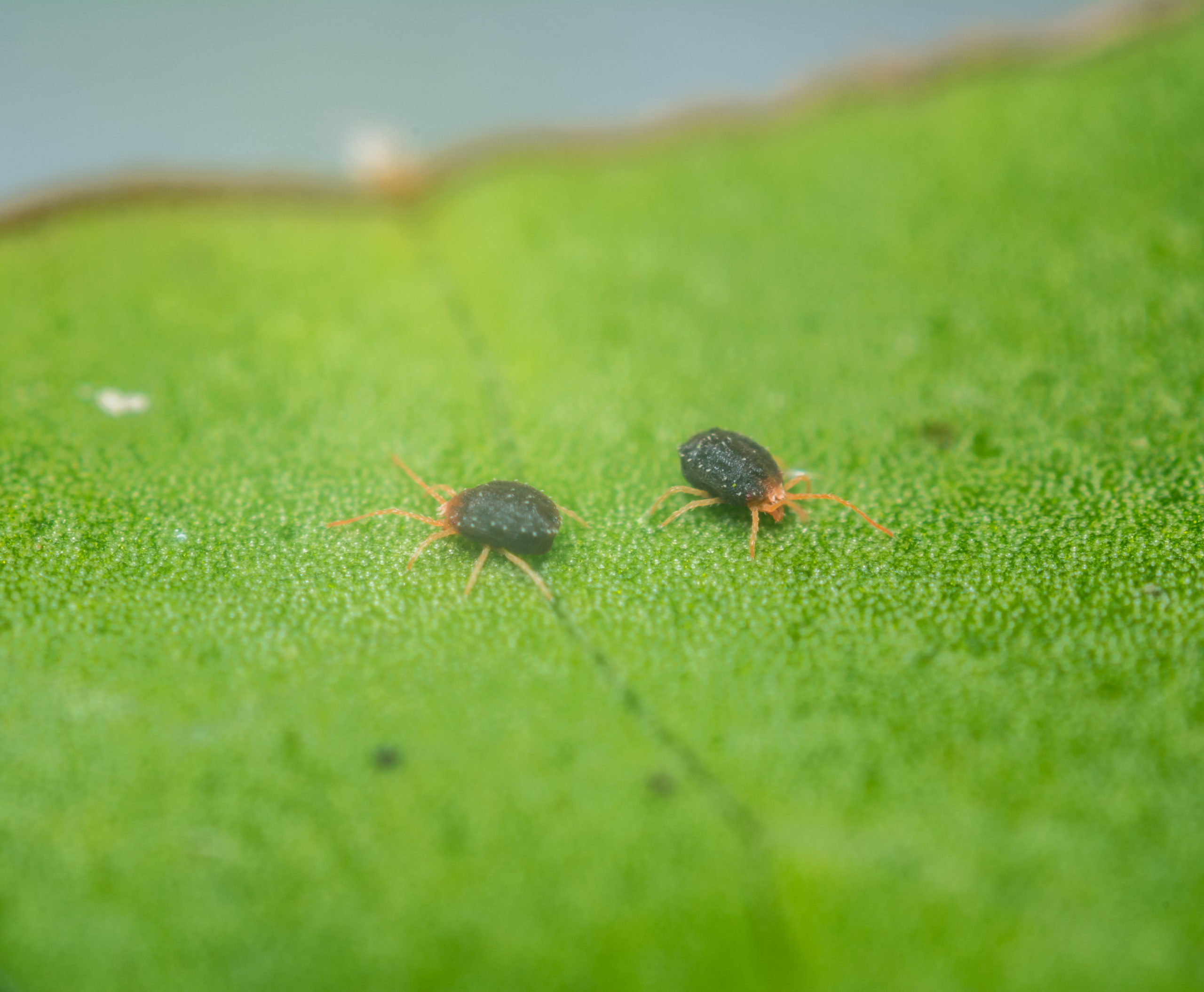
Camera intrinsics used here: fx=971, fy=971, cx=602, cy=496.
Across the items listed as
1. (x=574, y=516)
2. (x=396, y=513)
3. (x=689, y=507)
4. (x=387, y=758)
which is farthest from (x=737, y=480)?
(x=387, y=758)

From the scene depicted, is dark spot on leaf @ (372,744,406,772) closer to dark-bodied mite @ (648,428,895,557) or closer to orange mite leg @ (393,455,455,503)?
orange mite leg @ (393,455,455,503)

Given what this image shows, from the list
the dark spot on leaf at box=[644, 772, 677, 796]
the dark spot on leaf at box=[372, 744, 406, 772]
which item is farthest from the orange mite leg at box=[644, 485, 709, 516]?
the dark spot on leaf at box=[372, 744, 406, 772]

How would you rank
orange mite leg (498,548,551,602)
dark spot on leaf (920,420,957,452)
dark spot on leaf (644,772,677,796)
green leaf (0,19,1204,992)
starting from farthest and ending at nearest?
1. dark spot on leaf (920,420,957,452)
2. orange mite leg (498,548,551,602)
3. dark spot on leaf (644,772,677,796)
4. green leaf (0,19,1204,992)

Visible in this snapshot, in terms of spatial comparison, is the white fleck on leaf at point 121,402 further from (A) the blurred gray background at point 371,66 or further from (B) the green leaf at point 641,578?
(A) the blurred gray background at point 371,66

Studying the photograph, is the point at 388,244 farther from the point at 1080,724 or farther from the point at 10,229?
the point at 1080,724

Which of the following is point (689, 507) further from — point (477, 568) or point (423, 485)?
point (423, 485)

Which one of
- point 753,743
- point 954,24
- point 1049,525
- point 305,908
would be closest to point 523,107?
point 954,24
